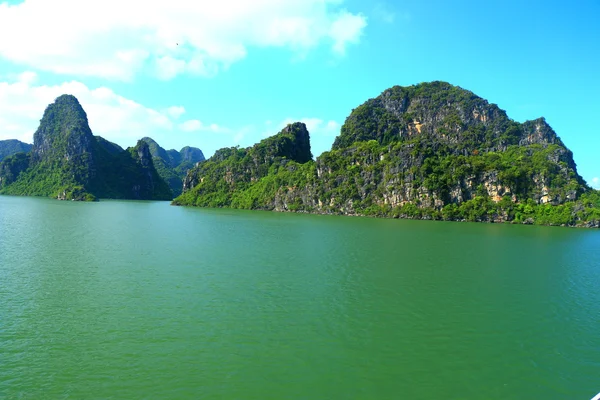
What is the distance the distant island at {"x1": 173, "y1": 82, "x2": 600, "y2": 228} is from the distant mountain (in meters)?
49.4

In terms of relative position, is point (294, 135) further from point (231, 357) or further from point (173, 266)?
point (231, 357)

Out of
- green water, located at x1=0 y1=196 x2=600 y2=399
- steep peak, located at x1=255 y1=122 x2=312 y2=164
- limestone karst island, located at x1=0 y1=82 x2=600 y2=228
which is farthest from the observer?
steep peak, located at x1=255 y1=122 x2=312 y2=164

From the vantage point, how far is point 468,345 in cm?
1382

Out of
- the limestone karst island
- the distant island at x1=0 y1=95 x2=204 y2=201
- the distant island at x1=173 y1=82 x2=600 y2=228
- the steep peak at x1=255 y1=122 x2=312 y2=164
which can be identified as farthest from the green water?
the distant island at x1=0 y1=95 x2=204 y2=201

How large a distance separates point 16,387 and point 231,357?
5819 millimetres

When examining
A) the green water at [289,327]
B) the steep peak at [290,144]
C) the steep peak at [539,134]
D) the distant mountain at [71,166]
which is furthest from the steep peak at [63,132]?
the steep peak at [539,134]

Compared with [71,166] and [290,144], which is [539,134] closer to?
[290,144]

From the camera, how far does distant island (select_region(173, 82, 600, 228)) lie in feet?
275

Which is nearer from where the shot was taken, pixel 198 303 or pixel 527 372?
pixel 527 372

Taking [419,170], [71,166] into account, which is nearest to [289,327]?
[419,170]

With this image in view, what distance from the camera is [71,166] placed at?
163 m

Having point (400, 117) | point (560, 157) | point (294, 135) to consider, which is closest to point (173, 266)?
point (560, 157)

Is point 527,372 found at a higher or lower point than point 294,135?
lower

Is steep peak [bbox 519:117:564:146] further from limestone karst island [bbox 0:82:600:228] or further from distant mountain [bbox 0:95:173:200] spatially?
distant mountain [bbox 0:95:173:200]
